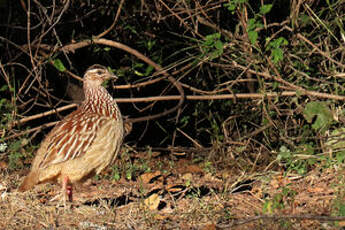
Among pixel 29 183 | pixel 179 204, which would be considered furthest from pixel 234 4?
pixel 29 183

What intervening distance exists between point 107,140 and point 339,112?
246 cm

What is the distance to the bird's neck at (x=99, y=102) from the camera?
7.08 metres

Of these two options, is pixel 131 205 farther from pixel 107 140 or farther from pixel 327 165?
pixel 327 165

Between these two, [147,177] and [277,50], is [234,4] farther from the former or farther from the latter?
[147,177]

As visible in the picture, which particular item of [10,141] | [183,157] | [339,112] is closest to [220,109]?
[183,157]

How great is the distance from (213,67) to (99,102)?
1.84m

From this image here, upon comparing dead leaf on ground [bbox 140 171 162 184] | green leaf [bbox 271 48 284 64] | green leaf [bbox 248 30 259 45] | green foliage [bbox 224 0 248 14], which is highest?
green foliage [bbox 224 0 248 14]

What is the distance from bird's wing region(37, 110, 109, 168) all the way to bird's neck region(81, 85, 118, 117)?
18 centimetres

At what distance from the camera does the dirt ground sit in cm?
518

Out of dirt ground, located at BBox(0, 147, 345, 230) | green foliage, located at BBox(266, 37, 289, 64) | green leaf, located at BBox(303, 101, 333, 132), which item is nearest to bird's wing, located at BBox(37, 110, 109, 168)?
dirt ground, located at BBox(0, 147, 345, 230)

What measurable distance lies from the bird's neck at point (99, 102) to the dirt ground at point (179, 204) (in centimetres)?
91

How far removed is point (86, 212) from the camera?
594 centimetres

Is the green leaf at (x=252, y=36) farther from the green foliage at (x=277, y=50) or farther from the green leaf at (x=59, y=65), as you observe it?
the green leaf at (x=59, y=65)

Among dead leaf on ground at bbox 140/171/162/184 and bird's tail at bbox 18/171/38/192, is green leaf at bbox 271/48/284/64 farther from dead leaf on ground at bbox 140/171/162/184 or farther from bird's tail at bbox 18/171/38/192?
bird's tail at bbox 18/171/38/192
